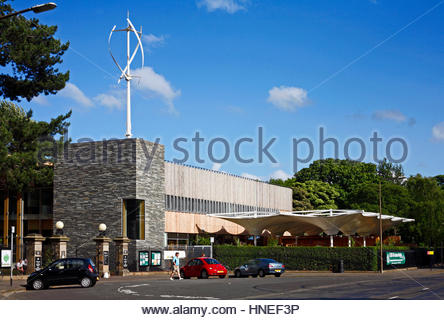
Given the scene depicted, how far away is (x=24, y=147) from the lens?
46.3 meters

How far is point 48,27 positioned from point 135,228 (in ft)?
62.1

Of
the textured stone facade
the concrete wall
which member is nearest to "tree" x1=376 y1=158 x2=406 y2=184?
the concrete wall

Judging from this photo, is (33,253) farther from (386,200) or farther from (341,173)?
(341,173)

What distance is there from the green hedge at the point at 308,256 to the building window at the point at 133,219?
31.0ft

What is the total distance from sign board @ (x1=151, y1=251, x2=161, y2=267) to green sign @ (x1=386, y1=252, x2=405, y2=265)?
20.0 metres

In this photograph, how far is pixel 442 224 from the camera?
262 ft

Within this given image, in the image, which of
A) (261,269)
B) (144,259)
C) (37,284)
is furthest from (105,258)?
(37,284)

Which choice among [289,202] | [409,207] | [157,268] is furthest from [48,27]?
[409,207]

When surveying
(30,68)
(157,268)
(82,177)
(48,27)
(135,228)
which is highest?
(48,27)

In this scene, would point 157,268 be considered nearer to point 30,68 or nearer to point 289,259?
point 289,259

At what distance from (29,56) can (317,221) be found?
36203mm

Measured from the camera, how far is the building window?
2111 inches

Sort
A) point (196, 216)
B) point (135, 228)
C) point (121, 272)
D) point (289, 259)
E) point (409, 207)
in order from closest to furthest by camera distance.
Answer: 1. point (121, 272)
2. point (135, 228)
3. point (289, 259)
4. point (196, 216)
5. point (409, 207)

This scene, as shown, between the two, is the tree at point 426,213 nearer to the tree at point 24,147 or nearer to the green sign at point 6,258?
the tree at point 24,147
